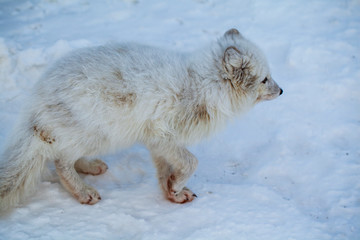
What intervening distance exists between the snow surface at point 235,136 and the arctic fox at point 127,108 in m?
0.32

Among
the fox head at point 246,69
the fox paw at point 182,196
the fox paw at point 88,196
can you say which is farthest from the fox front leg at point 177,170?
the fox head at point 246,69

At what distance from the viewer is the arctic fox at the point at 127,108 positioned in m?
3.72

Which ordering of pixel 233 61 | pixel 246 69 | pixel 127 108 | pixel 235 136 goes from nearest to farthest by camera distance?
pixel 127 108 < pixel 233 61 < pixel 246 69 < pixel 235 136

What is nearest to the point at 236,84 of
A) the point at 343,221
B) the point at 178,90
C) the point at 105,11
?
the point at 178,90

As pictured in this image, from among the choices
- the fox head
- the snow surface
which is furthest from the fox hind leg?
the fox head

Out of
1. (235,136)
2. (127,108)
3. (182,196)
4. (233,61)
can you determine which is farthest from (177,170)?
(235,136)

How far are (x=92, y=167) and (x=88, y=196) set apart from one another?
0.63 m

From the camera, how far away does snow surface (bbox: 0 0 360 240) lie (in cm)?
367

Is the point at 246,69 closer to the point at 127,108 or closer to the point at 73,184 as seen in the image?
the point at 127,108

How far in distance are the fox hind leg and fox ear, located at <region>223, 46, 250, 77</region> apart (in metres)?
1.89

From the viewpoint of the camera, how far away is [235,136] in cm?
529

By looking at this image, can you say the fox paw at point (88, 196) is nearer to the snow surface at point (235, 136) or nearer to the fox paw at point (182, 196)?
the snow surface at point (235, 136)

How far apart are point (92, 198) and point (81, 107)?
0.99 metres

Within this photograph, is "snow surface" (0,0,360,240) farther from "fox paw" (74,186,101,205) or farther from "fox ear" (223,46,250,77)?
"fox ear" (223,46,250,77)
